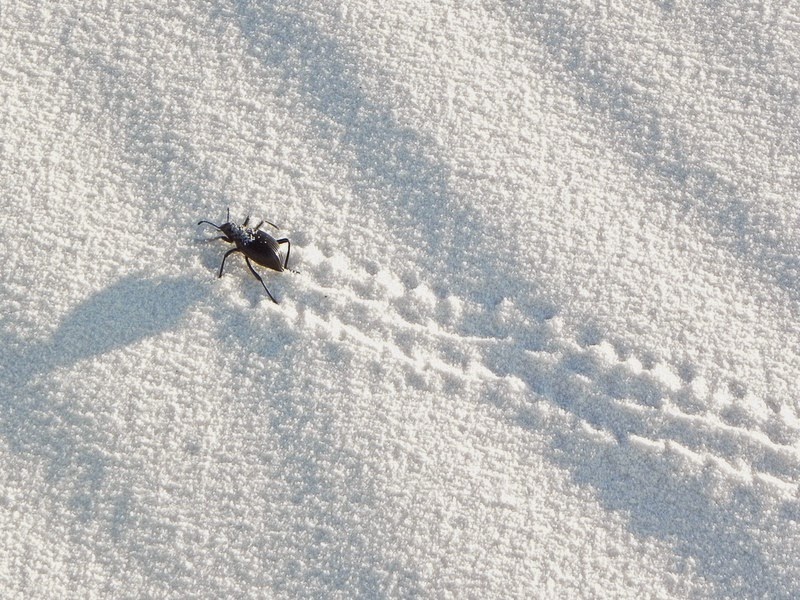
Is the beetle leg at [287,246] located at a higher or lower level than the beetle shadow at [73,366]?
higher

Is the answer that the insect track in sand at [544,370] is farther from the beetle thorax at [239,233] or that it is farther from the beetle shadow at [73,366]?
the beetle shadow at [73,366]

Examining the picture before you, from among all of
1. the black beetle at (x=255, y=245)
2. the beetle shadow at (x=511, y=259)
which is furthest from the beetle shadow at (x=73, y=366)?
the beetle shadow at (x=511, y=259)

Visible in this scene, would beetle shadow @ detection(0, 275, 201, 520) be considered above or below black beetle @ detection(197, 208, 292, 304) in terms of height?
below

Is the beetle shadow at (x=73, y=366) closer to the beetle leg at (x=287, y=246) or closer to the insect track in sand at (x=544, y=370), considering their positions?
the beetle leg at (x=287, y=246)

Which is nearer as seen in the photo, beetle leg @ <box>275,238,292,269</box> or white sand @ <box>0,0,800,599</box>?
white sand @ <box>0,0,800,599</box>

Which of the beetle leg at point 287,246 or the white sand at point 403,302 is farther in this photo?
the beetle leg at point 287,246

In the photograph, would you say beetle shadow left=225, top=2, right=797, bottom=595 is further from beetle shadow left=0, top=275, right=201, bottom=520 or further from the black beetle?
beetle shadow left=0, top=275, right=201, bottom=520

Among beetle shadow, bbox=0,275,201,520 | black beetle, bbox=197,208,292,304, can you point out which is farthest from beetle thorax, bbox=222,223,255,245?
beetle shadow, bbox=0,275,201,520

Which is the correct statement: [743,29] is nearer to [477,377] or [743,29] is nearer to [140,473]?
[477,377]
